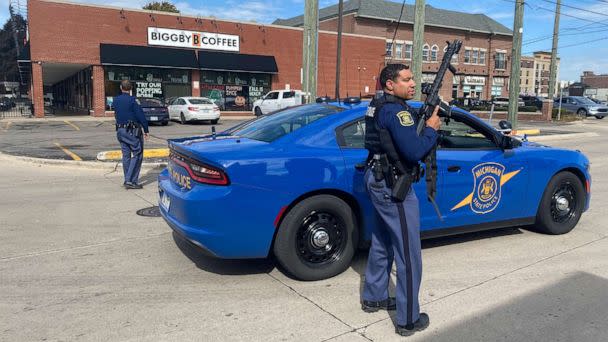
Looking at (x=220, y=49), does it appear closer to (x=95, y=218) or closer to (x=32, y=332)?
(x=95, y=218)

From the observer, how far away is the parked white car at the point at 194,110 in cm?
2459

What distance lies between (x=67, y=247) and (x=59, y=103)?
52686 millimetres

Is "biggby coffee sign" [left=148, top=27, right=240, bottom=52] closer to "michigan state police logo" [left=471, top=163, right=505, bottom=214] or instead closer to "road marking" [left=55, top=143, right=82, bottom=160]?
"road marking" [left=55, top=143, right=82, bottom=160]

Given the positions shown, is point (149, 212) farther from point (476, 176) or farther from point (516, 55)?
point (516, 55)

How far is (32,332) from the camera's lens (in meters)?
3.35

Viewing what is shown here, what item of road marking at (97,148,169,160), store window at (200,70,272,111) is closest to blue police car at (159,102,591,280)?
road marking at (97,148,169,160)

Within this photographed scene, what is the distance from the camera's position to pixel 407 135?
3047 mm

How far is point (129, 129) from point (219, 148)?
4531 mm

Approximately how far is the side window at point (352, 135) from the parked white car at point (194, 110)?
68.9ft

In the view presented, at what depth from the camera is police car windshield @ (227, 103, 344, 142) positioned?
179 inches

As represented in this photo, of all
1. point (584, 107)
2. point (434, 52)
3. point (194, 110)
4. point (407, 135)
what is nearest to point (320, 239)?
point (407, 135)

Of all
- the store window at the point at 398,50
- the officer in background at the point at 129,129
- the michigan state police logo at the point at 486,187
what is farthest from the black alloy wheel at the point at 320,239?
the store window at the point at 398,50

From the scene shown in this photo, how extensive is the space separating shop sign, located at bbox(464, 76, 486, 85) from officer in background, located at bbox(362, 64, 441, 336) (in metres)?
56.2

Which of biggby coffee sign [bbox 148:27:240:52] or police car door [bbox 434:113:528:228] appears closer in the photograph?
police car door [bbox 434:113:528:228]
